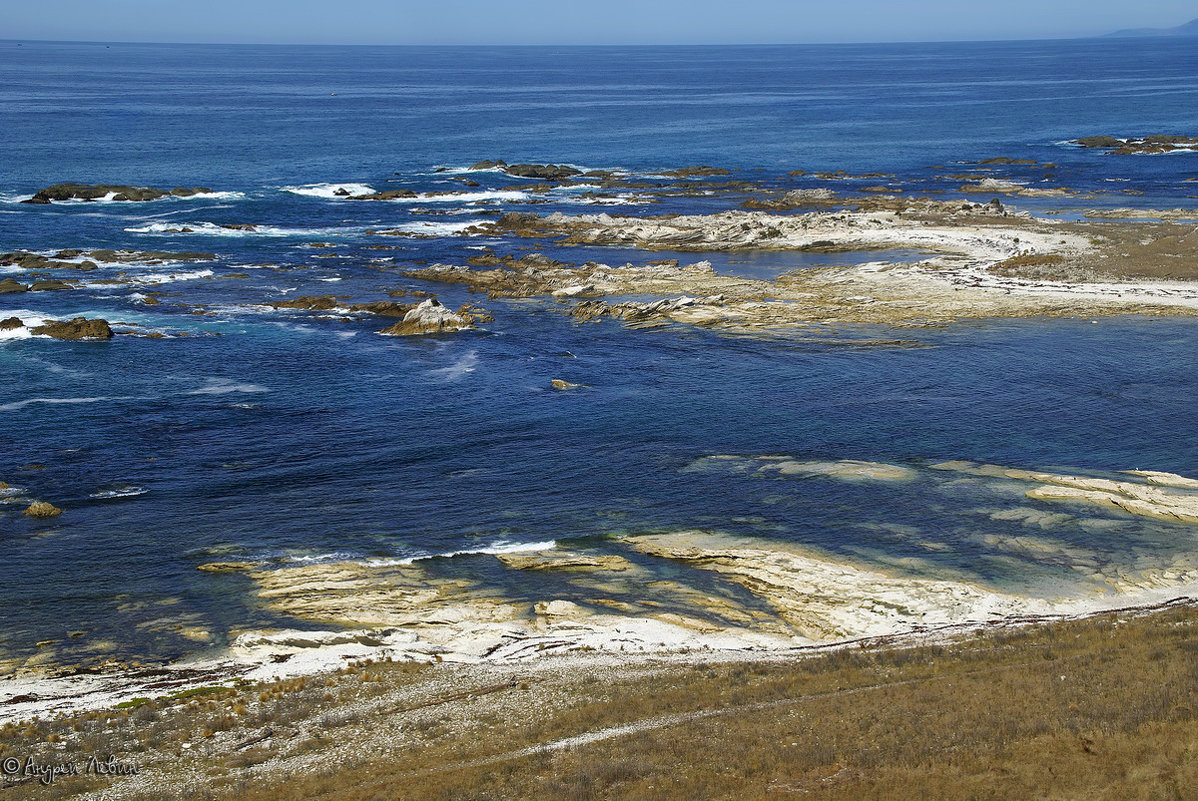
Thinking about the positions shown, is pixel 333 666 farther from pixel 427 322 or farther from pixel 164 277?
pixel 164 277

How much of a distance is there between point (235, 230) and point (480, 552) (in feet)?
219

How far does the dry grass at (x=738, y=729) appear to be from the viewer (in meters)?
18.4

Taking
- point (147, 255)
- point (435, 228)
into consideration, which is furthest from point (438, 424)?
point (435, 228)

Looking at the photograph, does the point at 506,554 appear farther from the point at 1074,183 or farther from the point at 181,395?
the point at 1074,183

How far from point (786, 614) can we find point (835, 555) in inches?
156

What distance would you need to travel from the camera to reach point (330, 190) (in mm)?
112938

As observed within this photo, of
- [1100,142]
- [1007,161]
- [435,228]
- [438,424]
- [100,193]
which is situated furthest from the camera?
[1100,142]

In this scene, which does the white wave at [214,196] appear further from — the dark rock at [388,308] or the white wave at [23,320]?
the dark rock at [388,308]

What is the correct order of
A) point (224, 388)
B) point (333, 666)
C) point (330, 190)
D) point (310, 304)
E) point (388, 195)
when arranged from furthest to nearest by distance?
point (330, 190) < point (388, 195) < point (310, 304) < point (224, 388) < point (333, 666)

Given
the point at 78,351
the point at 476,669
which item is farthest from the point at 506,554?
the point at 78,351

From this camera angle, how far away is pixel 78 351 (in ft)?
186

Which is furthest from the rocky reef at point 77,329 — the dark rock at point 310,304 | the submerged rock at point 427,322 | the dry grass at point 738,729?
the dry grass at point 738,729

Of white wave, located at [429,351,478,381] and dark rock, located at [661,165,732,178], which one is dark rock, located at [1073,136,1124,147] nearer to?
dark rock, located at [661,165,732,178]

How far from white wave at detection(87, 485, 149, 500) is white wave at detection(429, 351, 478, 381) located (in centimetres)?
1792
